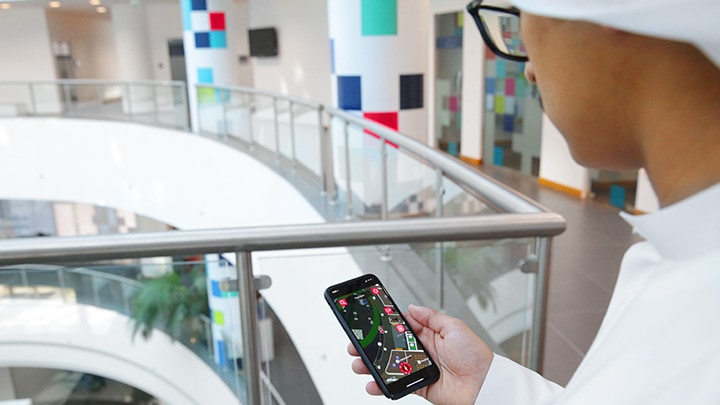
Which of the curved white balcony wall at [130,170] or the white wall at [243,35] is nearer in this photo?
the curved white balcony wall at [130,170]

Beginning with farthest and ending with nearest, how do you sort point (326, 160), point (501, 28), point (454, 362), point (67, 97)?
point (67, 97) → point (326, 160) → point (454, 362) → point (501, 28)

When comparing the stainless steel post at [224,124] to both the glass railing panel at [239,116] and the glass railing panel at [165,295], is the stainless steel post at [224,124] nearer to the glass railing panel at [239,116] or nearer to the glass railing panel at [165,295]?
the glass railing panel at [239,116]

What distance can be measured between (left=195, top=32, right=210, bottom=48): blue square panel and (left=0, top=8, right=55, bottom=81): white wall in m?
9.21

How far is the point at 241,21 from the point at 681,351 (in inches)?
742

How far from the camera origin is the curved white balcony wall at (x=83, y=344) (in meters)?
2.22

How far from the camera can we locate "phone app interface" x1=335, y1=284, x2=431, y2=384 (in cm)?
120

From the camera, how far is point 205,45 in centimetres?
1078

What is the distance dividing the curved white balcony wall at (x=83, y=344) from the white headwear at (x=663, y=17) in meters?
1.86

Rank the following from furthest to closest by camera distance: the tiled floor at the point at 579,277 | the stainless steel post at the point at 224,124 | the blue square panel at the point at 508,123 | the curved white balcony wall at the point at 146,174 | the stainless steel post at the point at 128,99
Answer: the stainless steel post at the point at 128,99
the blue square panel at the point at 508,123
the stainless steel post at the point at 224,124
the curved white balcony wall at the point at 146,174
the tiled floor at the point at 579,277

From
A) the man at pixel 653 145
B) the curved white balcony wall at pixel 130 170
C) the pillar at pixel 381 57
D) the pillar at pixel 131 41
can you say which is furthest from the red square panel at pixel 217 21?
the man at pixel 653 145

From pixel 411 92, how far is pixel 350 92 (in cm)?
54

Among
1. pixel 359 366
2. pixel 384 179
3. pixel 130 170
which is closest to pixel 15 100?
pixel 130 170

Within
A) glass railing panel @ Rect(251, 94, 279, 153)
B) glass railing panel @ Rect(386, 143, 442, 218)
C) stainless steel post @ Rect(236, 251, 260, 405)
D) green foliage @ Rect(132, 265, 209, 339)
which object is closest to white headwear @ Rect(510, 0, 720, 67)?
stainless steel post @ Rect(236, 251, 260, 405)

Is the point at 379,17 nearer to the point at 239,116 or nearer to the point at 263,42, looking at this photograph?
the point at 239,116
